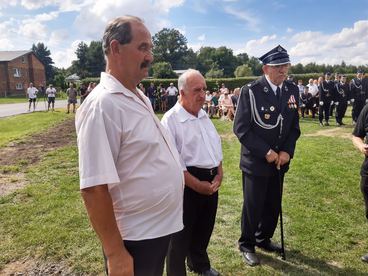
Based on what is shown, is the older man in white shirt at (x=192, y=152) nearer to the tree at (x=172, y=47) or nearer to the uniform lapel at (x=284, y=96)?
the uniform lapel at (x=284, y=96)

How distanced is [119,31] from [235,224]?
3920mm

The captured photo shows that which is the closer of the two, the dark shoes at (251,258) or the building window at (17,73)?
the dark shoes at (251,258)

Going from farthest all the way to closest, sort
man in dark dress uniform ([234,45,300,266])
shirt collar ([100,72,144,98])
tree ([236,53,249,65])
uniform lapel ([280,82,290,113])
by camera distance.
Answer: tree ([236,53,249,65])
uniform lapel ([280,82,290,113])
man in dark dress uniform ([234,45,300,266])
shirt collar ([100,72,144,98])

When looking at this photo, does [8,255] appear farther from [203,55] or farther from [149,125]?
[203,55]

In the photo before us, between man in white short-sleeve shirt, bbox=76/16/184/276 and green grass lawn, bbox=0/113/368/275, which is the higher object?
man in white short-sleeve shirt, bbox=76/16/184/276

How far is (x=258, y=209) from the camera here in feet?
13.3

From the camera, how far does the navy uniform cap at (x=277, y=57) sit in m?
3.92

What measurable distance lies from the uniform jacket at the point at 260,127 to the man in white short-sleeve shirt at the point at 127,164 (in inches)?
76.7

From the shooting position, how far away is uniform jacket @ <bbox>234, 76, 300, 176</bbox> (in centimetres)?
397

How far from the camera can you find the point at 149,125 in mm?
1959

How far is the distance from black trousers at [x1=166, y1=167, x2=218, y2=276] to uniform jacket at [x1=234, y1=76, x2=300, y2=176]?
0.62 meters

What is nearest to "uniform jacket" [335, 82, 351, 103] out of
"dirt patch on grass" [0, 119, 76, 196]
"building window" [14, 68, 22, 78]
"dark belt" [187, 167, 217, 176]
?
Result: "dirt patch on grass" [0, 119, 76, 196]

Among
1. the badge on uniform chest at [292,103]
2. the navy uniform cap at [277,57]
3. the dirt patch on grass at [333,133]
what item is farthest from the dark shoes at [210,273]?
the dirt patch on grass at [333,133]

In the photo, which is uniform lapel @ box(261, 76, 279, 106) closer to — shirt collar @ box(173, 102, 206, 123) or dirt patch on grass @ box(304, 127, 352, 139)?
shirt collar @ box(173, 102, 206, 123)
